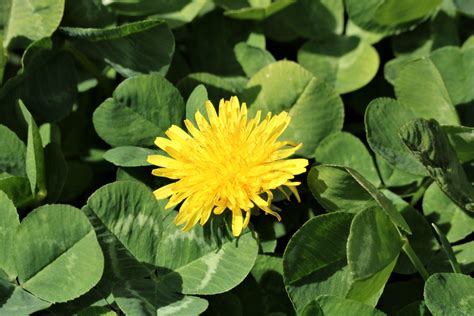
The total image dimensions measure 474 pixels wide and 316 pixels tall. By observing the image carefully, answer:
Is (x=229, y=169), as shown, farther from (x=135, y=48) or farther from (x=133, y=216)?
(x=135, y=48)

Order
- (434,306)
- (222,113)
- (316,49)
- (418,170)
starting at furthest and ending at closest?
(316,49), (418,170), (222,113), (434,306)

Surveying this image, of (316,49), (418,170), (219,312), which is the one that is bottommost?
(219,312)

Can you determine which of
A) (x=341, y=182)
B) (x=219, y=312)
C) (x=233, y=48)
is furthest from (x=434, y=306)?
(x=233, y=48)

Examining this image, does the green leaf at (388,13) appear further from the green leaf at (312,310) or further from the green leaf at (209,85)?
Answer: the green leaf at (312,310)

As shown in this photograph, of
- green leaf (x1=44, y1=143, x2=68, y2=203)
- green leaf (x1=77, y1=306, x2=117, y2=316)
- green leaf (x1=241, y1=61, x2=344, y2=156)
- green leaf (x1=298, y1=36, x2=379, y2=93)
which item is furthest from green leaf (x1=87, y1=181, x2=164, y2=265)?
green leaf (x1=298, y1=36, x2=379, y2=93)

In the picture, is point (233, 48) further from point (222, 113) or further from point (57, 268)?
point (57, 268)

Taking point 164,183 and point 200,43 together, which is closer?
point 164,183

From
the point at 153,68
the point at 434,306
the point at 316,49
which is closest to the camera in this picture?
the point at 434,306
